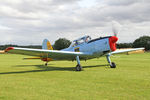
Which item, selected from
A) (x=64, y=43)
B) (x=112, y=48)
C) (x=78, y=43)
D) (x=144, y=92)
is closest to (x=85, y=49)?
(x=78, y=43)

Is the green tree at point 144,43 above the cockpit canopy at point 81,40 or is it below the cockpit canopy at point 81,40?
above

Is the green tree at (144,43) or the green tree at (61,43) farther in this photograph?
the green tree at (61,43)

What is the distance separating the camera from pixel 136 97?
434cm

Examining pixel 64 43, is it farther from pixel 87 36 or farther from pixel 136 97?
pixel 136 97

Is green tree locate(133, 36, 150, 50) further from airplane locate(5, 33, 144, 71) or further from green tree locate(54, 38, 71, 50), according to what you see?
airplane locate(5, 33, 144, 71)

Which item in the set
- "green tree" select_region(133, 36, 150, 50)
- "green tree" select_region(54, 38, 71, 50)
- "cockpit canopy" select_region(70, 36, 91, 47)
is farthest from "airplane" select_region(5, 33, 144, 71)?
"green tree" select_region(54, 38, 71, 50)

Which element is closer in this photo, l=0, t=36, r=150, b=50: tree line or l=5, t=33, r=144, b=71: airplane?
l=5, t=33, r=144, b=71: airplane

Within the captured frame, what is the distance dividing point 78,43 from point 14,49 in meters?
4.99

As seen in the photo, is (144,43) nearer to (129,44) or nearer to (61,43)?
(129,44)

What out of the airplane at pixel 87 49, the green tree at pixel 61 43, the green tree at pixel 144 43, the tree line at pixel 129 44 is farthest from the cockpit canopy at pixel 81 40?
the green tree at pixel 61 43

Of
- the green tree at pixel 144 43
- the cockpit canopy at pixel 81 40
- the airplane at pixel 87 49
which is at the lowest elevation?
the airplane at pixel 87 49

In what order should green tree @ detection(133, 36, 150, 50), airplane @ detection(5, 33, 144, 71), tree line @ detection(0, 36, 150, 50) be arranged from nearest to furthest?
1. airplane @ detection(5, 33, 144, 71)
2. tree line @ detection(0, 36, 150, 50)
3. green tree @ detection(133, 36, 150, 50)

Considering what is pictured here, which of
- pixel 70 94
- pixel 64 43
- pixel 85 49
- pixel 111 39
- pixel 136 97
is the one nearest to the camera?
pixel 136 97

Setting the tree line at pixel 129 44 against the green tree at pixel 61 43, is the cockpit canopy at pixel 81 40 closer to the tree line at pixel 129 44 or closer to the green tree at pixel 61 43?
the tree line at pixel 129 44
